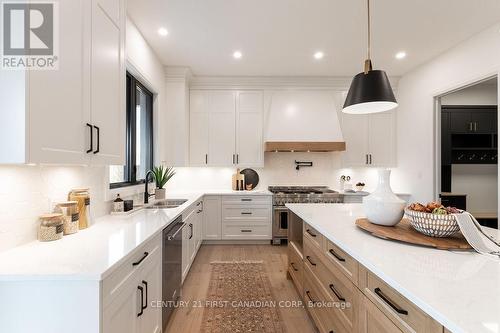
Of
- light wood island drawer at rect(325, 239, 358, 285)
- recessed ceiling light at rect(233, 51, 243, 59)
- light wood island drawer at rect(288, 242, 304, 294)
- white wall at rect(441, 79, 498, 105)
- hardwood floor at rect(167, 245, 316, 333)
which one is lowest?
hardwood floor at rect(167, 245, 316, 333)

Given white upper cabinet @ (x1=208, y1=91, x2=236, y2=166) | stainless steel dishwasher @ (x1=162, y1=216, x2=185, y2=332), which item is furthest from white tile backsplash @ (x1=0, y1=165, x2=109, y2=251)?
white upper cabinet @ (x1=208, y1=91, x2=236, y2=166)

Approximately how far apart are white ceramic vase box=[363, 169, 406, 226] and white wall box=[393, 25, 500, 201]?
2396mm

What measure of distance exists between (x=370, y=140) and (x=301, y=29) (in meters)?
2.49

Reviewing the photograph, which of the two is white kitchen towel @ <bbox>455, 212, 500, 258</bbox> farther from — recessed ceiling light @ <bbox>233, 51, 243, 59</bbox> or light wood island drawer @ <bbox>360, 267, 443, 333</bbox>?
recessed ceiling light @ <bbox>233, 51, 243, 59</bbox>

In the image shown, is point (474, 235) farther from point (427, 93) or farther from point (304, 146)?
point (427, 93)

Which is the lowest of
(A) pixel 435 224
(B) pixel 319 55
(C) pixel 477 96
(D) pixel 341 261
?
(D) pixel 341 261

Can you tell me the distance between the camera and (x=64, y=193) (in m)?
1.62

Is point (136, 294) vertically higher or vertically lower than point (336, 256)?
lower

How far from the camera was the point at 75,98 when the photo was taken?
1.23 metres

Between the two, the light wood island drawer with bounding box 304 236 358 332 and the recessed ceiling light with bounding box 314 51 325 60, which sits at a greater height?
the recessed ceiling light with bounding box 314 51 325 60

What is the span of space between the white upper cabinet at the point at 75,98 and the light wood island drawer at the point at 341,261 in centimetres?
153

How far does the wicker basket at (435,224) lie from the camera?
4.04 ft

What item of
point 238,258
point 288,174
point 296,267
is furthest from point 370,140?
point 238,258

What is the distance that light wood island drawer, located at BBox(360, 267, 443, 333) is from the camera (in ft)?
2.66
